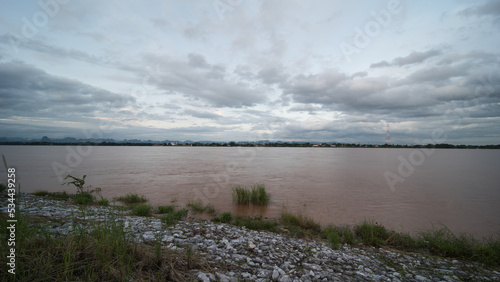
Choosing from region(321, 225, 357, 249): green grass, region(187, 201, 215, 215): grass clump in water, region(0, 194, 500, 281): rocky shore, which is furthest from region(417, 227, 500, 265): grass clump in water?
region(187, 201, 215, 215): grass clump in water

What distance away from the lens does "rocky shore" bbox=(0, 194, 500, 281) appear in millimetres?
4816

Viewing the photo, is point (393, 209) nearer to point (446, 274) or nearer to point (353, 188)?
point (353, 188)

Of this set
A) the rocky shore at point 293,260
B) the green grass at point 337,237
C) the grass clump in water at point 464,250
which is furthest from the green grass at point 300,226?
the grass clump in water at point 464,250

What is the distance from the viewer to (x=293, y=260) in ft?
18.7

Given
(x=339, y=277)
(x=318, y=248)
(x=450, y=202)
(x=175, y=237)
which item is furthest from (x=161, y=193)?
(x=450, y=202)

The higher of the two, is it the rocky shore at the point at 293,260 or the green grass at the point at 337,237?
the rocky shore at the point at 293,260

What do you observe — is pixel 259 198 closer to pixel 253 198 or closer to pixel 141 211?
pixel 253 198

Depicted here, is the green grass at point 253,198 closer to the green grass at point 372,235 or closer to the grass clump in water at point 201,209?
the grass clump in water at point 201,209

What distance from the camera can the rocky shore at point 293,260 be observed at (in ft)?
15.8

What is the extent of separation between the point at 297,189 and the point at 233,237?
13.2 m

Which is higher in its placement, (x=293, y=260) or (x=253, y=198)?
(x=293, y=260)

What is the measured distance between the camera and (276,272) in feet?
15.6

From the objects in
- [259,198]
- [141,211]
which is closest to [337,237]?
[259,198]

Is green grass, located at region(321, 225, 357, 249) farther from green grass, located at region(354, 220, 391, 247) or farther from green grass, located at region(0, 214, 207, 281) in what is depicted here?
green grass, located at region(0, 214, 207, 281)
